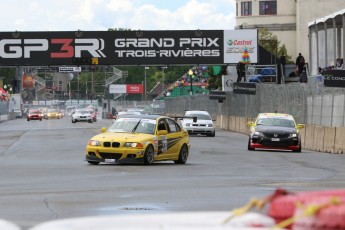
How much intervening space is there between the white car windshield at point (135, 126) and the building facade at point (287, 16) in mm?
80395

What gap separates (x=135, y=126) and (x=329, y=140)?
1296 centimetres

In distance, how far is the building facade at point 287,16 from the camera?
350ft

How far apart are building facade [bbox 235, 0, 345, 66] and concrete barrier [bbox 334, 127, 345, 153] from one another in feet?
230

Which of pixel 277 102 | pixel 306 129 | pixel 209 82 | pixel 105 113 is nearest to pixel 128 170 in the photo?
pixel 306 129

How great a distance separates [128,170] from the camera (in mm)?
23859

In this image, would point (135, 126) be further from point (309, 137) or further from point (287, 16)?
point (287, 16)

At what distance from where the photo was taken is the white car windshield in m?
26.5

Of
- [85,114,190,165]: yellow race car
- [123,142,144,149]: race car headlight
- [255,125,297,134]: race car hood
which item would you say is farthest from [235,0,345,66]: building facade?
[123,142,144,149]: race car headlight

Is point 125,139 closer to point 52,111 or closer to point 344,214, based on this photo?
point 344,214

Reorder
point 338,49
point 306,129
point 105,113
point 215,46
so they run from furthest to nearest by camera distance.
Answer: point 105,113, point 215,46, point 338,49, point 306,129

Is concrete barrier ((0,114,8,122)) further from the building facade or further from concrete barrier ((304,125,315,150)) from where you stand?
concrete barrier ((304,125,315,150))

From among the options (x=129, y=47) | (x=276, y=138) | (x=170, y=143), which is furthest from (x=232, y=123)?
(x=170, y=143)

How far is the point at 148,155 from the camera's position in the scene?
2598 centimetres

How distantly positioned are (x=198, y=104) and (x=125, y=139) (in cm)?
6606
